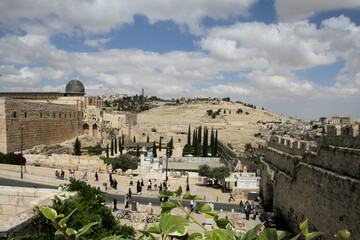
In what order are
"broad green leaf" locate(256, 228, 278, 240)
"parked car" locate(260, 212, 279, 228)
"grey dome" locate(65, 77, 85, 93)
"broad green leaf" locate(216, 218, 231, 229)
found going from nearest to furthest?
"broad green leaf" locate(256, 228, 278, 240) → "broad green leaf" locate(216, 218, 231, 229) → "parked car" locate(260, 212, 279, 228) → "grey dome" locate(65, 77, 85, 93)

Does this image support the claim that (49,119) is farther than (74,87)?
No

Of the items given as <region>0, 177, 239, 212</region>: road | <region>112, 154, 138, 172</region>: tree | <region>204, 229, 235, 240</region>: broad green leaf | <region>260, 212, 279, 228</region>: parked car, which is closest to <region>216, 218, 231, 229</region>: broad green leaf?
<region>204, 229, 235, 240</region>: broad green leaf

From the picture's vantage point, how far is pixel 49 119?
29234 mm

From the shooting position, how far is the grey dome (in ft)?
146

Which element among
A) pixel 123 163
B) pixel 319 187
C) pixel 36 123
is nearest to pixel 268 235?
pixel 319 187

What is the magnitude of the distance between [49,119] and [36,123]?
2502 mm

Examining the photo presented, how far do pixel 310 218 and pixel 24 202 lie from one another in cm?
812

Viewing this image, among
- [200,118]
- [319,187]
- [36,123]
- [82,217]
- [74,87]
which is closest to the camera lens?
[82,217]

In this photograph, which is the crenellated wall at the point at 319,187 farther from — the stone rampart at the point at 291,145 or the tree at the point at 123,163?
the tree at the point at 123,163

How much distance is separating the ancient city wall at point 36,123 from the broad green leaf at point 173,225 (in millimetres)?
24602

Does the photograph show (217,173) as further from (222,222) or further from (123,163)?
(222,222)

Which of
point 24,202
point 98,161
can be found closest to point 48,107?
point 98,161

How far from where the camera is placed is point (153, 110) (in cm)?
9881

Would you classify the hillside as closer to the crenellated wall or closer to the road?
the road
